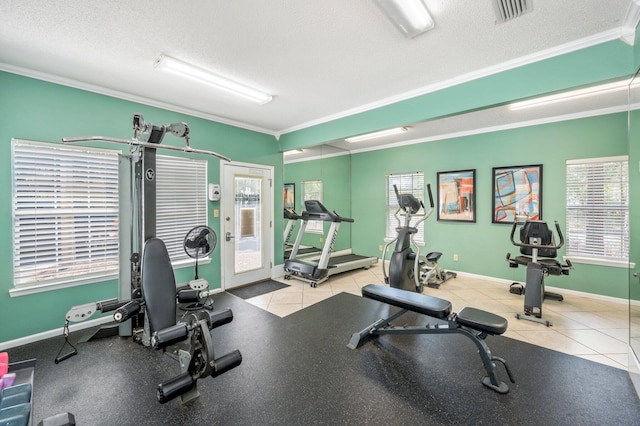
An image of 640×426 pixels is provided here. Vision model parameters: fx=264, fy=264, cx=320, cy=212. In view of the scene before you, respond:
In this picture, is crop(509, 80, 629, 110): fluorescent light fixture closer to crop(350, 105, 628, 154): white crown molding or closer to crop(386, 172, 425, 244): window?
crop(350, 105, 628, 154): white crown molding

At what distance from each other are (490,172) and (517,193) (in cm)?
55

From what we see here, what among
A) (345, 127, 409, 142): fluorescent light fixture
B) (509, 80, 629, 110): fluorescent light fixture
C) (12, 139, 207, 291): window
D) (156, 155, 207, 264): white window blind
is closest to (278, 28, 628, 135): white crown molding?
(509, 80, 629, 110): fluorescent light fixture

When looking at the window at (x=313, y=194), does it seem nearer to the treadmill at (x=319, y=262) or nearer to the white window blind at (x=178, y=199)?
the treadmill at (x=319, y=262)

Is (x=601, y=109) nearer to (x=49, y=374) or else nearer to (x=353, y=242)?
(x=353, y=242)

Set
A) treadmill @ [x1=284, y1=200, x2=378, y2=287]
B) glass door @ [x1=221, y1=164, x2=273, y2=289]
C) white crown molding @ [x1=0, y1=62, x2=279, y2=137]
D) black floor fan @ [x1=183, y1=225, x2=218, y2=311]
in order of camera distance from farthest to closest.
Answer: treadmill @ [x1=284, y1=200, x2=378, y2=287], glass door @ [x1=221, y1=164, x2=273, y2=289], black floor fan @ [x1=183, y1=225, x2=218, y2=311], white crown molding @ [x1=0, y1=62, x2=279, y2=137]

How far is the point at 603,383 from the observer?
6.68ft

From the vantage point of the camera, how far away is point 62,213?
279 cm

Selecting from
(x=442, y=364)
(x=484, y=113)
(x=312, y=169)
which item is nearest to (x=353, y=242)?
(x=312, y=169)

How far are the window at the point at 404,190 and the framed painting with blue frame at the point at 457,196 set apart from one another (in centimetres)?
42

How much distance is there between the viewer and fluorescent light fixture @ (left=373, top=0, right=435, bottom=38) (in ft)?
5.67

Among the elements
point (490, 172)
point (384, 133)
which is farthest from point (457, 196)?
point (384, 133)

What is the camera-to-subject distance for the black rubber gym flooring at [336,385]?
172 cm

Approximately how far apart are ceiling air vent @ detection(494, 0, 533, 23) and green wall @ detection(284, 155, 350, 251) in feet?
14.2

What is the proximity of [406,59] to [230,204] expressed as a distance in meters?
3.17
